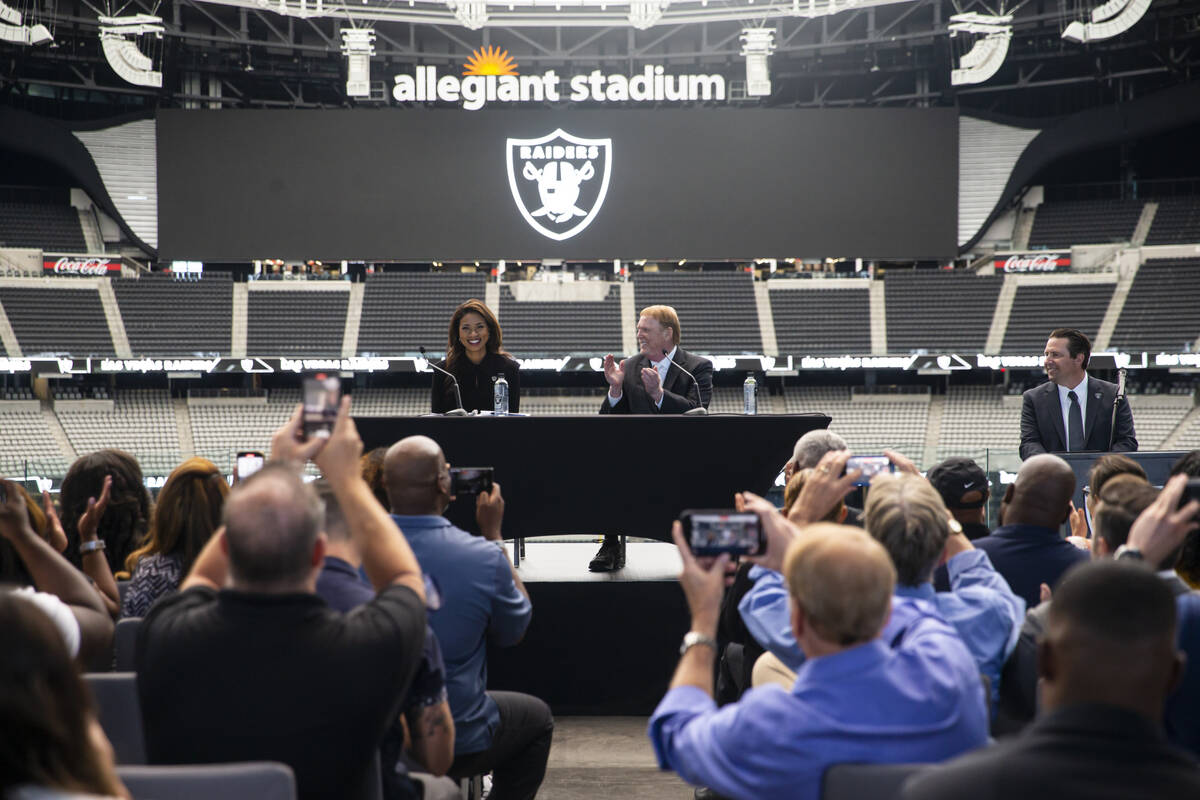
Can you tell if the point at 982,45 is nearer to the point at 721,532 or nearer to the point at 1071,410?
the point at 1071,410

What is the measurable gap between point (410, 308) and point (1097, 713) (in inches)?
1124

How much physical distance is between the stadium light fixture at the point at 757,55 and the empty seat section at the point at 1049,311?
9.58 meters

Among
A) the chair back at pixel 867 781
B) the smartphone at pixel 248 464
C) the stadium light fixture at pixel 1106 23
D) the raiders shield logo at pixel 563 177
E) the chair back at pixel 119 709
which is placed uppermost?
the stadium light fixture at pixel 1106 23

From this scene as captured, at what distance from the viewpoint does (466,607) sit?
3.03 metres

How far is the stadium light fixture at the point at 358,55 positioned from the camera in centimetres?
2469

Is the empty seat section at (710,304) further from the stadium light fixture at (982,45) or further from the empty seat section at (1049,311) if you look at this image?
the stadium light fixture at (982,45)

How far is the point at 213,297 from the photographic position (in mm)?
28719

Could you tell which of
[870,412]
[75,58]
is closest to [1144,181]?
[870,412]

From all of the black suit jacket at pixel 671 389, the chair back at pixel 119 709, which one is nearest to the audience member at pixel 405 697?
the chair back at pixel 119 709

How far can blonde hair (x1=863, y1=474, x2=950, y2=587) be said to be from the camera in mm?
2480

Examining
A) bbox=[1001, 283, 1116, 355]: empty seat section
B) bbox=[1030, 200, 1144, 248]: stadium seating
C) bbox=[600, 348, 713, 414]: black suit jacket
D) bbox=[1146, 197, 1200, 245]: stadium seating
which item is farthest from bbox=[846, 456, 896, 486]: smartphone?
bbox=[1146, 197, 1200, 245]: stadium seating

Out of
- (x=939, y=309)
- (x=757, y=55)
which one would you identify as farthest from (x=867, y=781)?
(x=939, y=309)

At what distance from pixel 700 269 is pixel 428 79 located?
10.0 m

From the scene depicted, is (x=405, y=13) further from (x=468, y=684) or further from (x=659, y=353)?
(x=468, y=684)
